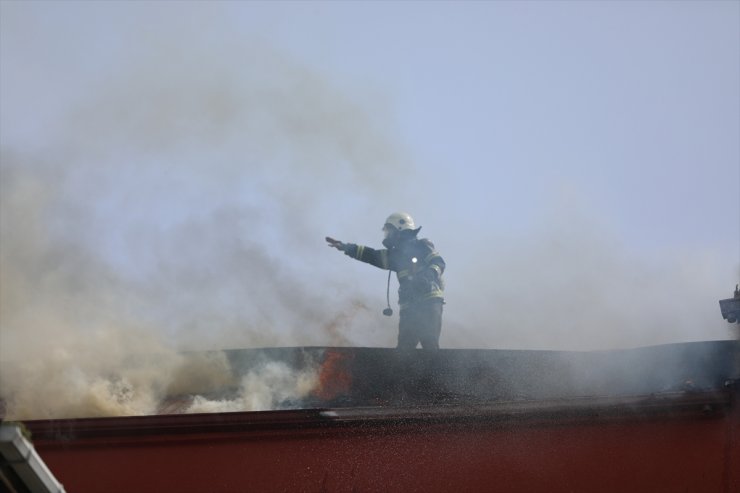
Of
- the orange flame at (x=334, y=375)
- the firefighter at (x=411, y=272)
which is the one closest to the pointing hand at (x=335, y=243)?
the firefighter at (x=411, y=272)

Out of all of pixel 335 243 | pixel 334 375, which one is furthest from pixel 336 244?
pixel 334 375

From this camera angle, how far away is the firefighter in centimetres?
802

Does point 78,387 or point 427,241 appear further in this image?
point 427,241

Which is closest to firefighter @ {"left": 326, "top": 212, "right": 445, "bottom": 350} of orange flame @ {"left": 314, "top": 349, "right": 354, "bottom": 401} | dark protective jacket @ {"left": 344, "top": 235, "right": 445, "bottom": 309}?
dark protective jacket @ {"left": 344, "top": 235, "right": 445, "bottom": 309}

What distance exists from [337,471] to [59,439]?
5.35 ft

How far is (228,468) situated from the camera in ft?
16.2

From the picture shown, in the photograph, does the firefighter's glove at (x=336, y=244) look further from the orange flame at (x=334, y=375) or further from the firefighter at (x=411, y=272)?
the orange flame at (x=334, y=375)

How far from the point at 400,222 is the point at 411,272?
548mm

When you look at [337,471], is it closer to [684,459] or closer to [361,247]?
[684,459]

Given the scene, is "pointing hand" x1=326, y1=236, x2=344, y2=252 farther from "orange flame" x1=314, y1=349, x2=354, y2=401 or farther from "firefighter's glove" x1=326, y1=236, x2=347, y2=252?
"orange flame" x1=314, y1=349, x2=354, y2=401

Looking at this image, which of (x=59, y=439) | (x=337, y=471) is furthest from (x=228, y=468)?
(x=59, y=439)

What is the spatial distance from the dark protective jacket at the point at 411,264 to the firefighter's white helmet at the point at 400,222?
0.39ft

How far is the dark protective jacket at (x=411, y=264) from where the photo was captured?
8094 mm

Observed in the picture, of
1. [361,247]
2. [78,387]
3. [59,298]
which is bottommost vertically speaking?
[78,387]
